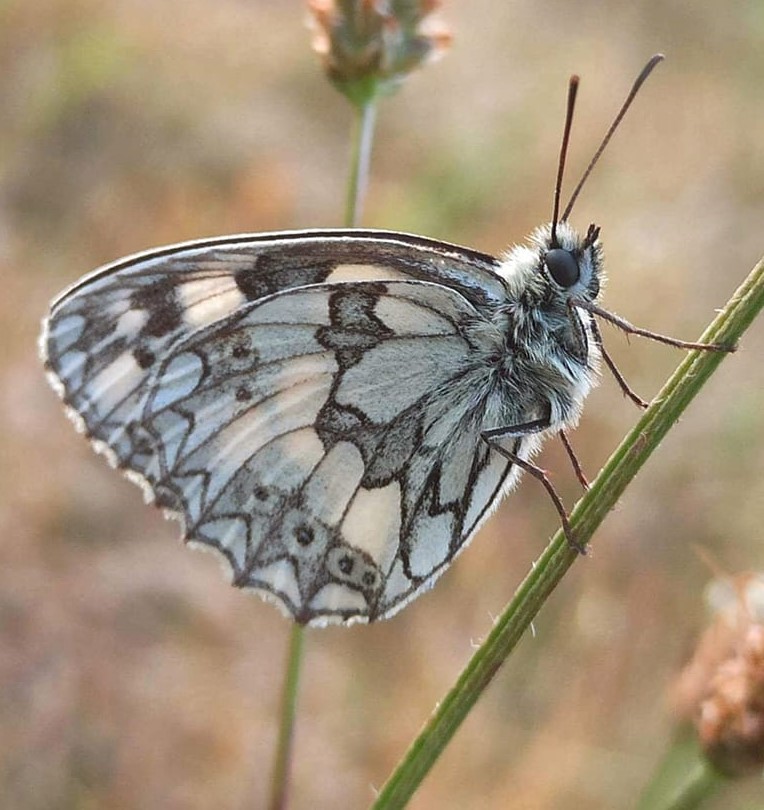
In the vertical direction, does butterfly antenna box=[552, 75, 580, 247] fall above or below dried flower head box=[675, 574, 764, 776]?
above

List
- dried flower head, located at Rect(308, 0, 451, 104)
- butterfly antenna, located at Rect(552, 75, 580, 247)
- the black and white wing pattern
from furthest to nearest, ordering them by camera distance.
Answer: dried flower head, located at Rect(308, 0, 451, 104) < the black and white wing pattern < butterfly antenna, located at Rect(552, 75, 580, 247)

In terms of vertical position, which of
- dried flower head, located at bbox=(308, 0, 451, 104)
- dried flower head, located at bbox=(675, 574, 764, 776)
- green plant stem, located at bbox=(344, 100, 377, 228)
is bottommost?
dried flower head, located at bbox=(675, 574, 764, 776)

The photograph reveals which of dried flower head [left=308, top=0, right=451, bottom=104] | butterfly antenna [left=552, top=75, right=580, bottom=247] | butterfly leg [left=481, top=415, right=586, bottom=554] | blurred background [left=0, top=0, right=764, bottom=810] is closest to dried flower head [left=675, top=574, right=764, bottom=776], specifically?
blurred background [left=0, top=0, right=764, bottom=810]

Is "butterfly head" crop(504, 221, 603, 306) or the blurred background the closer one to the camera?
"butterfly head" crop(504, 221, 603, 306)

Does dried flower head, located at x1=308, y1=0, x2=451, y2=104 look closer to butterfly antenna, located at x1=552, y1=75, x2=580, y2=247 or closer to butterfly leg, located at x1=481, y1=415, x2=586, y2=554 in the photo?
butterfly antenna, located at x1=552, y1=75, x2=580, y2=247

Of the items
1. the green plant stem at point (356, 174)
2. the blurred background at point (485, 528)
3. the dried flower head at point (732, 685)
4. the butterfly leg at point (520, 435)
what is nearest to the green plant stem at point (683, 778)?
the dried flower head at point (732, 685)

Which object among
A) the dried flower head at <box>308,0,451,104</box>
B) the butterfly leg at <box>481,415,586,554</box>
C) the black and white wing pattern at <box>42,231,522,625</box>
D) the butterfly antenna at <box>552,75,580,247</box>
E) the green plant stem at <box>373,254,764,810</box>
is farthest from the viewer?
the dried flower head at <box>308,0,451,104</box>

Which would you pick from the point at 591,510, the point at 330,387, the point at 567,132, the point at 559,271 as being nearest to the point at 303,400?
the point at 330,387

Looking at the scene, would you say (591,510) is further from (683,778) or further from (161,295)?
(683,778)
